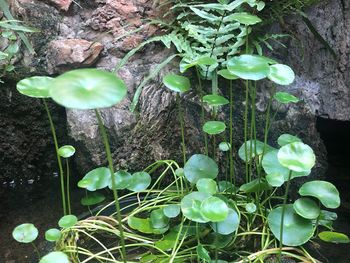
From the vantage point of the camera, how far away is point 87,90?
32.7 inches

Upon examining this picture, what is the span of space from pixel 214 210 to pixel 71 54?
1.16 metres

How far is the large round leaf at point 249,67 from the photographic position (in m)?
1.20

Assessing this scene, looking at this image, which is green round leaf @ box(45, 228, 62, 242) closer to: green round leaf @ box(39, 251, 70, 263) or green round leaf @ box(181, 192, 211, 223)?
green round leaf @ box(39, 251, 70, 263)

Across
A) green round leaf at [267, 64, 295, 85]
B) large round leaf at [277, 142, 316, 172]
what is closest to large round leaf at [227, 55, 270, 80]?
green round leaf at [267, 64, 295, 85]

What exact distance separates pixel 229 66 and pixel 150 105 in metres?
0.72

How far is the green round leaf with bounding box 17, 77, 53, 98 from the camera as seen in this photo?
49.0 inches

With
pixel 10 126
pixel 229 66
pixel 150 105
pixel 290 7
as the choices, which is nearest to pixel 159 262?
pixel 229 66

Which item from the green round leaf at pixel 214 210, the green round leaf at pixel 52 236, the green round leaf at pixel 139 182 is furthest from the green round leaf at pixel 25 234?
the green round leaf at pixel 214 210

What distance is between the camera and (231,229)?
1.31m

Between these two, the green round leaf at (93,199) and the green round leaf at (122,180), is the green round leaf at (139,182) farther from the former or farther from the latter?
the green round leaf at (93,199)

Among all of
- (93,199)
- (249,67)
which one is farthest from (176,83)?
(93,199)

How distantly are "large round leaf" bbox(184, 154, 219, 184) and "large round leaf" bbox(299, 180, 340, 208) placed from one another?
0.33m

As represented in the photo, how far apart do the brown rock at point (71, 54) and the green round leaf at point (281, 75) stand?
38.6 inches

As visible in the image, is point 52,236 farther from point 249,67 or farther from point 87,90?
point 249,67
